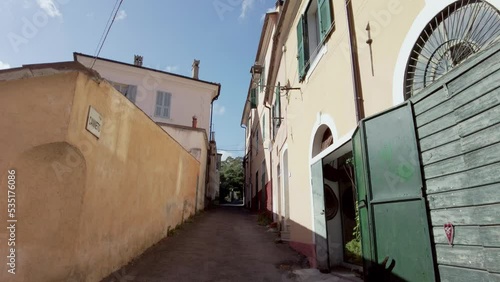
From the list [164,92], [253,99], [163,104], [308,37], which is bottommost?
[308,37]

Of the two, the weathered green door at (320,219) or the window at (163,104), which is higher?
the window at (163,104)

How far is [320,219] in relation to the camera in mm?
5938

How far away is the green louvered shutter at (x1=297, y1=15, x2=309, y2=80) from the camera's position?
7.05 metres

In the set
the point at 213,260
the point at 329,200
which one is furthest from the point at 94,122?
the point at 329,200

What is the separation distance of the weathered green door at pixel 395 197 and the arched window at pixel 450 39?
440 mm

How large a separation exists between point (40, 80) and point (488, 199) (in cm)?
492

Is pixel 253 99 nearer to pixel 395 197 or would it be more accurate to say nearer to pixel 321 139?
pixel 321 139

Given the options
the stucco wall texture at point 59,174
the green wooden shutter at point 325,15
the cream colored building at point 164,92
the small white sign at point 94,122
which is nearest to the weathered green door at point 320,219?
the green wooden shutter at point 325,15

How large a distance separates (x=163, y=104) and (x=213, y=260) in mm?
13929

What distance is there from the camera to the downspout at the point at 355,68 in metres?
4.48

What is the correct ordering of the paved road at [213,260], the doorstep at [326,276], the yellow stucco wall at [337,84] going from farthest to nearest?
1. the paved road at [213,260]
2. the doorstep at [326,276]
3. the yellow stucco wall at [337,84]

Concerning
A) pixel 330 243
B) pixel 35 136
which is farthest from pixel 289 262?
pixel 35 136

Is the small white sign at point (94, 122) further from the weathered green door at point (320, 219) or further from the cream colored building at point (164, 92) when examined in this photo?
the cream colored building at point (164, 92)

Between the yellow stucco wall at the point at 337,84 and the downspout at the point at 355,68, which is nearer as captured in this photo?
the yellow stucco wall at the point at 337,84
